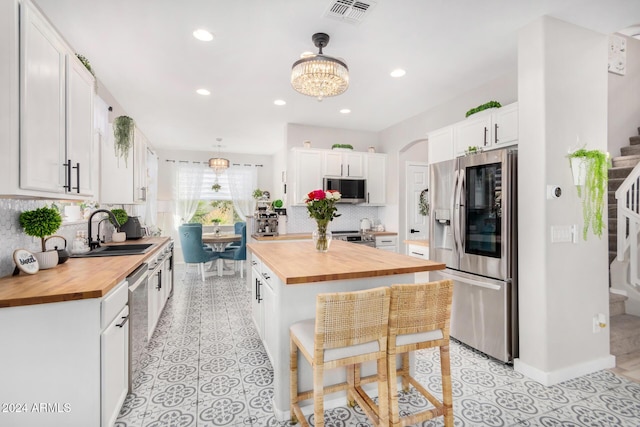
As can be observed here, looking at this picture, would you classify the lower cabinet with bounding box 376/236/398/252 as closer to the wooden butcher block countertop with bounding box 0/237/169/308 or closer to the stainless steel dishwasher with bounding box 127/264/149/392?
the stainless steel dishwasher with bounding box 127/264/149/392

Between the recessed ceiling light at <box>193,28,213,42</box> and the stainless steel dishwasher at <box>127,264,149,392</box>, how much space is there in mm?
1917

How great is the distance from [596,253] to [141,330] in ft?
12.1

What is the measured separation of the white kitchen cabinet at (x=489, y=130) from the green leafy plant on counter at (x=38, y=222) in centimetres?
363

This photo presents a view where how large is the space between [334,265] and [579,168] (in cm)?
210

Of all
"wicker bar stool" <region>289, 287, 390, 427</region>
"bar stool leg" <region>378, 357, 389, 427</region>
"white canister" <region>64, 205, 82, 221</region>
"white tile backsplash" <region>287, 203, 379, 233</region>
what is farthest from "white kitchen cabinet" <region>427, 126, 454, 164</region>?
"white canister" <region>64, 205, 82, 221</region>

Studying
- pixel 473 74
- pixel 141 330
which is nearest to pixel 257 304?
pixel 141 330

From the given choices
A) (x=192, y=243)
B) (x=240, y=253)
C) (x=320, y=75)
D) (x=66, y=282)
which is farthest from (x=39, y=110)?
(x=240, y=253)

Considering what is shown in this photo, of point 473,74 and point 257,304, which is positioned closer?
point 257,304

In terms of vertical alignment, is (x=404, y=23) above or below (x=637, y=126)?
above

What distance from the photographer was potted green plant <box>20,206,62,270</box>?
2.04m

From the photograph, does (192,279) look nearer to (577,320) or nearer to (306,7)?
(306,7)

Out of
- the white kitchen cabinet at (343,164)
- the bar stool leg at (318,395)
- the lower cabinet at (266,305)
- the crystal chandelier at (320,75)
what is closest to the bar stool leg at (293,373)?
the lower cabinet at (266,305)

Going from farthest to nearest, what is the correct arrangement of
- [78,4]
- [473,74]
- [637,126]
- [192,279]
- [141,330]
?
[192,279] < [637,126] < [473,74] < [141,330] < [78,4]

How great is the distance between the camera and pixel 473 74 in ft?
11.1
